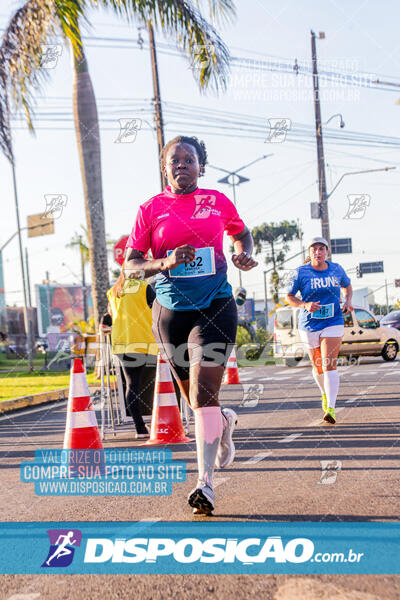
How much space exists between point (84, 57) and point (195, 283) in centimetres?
1277

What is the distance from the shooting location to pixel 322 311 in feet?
24.9

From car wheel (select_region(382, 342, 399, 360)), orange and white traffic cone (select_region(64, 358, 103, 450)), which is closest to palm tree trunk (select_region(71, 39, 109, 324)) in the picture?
car wheel (select_region(382, 342, 399, 360))

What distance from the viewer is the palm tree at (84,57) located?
11992 millimetres

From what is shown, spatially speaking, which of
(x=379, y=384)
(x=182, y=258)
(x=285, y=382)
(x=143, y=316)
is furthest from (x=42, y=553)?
(x=285, y=382)

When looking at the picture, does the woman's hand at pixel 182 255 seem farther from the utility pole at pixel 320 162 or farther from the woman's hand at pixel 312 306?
the utility pole at pixel 320 162

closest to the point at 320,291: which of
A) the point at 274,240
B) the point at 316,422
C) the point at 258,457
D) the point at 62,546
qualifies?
the point at 316,422

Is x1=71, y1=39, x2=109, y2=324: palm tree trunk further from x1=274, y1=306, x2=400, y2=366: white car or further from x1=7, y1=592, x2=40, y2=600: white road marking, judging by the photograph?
x1=7, y1=592, x2=40, y2=600: white road marking

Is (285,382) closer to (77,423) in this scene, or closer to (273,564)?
(77,423)

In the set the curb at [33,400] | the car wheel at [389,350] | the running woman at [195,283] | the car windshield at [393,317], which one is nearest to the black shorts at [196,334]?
the running woman at [195,283]

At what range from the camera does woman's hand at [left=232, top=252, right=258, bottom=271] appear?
4.01 meters

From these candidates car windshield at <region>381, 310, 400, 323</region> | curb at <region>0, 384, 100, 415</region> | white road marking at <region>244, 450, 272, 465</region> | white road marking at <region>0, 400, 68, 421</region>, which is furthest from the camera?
car windshield at <region>381, 310, 400, 323</region>

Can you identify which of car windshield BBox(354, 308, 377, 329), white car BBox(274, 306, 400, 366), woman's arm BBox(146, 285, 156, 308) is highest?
woman's arm BBox(146, 285, 156, 308)

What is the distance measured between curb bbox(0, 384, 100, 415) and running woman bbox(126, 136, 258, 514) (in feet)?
23.1

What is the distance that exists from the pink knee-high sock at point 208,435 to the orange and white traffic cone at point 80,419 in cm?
216
